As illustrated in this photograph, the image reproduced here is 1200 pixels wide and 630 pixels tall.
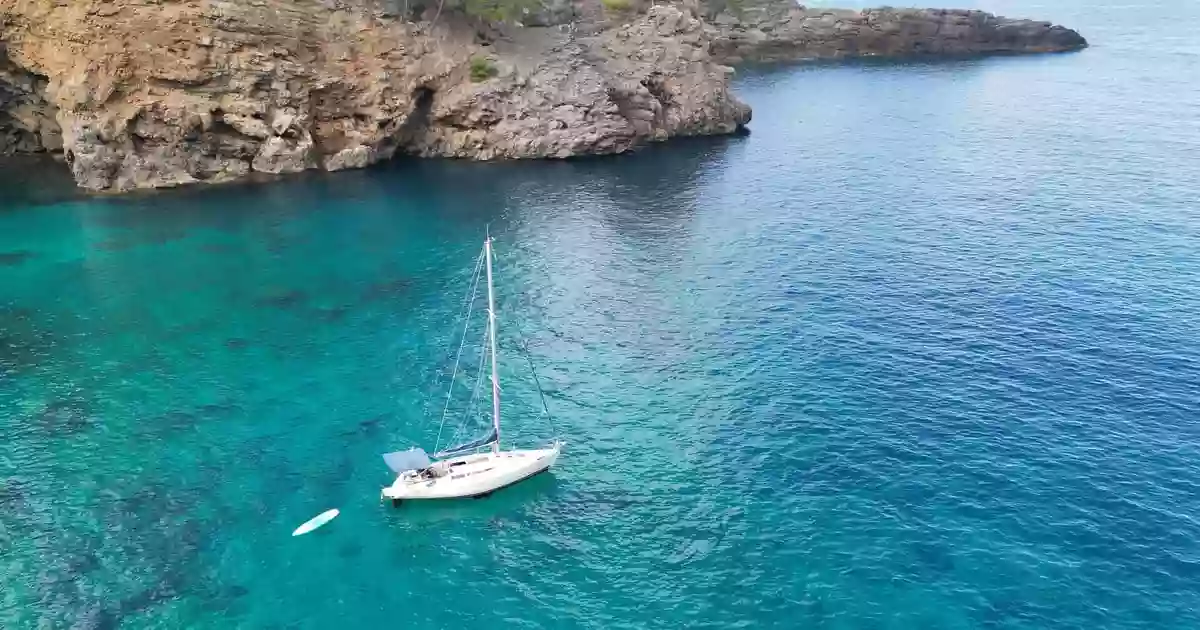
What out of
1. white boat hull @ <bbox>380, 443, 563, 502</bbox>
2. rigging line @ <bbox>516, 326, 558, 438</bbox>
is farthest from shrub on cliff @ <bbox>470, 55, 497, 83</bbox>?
white boat hull @ <bbox>380, 443, 563, 502</bbox>

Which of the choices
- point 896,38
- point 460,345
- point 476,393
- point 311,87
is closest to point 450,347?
point 460,345

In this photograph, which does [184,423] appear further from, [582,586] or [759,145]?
[759,145]

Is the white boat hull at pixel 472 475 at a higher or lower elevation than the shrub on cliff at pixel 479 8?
lower

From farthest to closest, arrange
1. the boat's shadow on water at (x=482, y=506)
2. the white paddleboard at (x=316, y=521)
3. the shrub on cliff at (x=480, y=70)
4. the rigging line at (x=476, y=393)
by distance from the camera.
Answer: the shrub on cliff at (x=480, y=70) < the rigging line at (x=476, y=393) < the boat's shadow on water at (x=482, y=506) < the white paddleboard at (x=316, y=521)

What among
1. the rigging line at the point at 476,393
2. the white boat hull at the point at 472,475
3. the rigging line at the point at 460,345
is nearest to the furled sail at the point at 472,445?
the white boat hull at the point at 472,475

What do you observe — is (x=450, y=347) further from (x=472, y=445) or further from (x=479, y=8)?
(x=479, y=8)

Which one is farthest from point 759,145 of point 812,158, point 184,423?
point 184,423

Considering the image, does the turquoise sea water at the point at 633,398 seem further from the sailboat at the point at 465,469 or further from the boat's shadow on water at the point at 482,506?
the sailboat at the point at 465,469
